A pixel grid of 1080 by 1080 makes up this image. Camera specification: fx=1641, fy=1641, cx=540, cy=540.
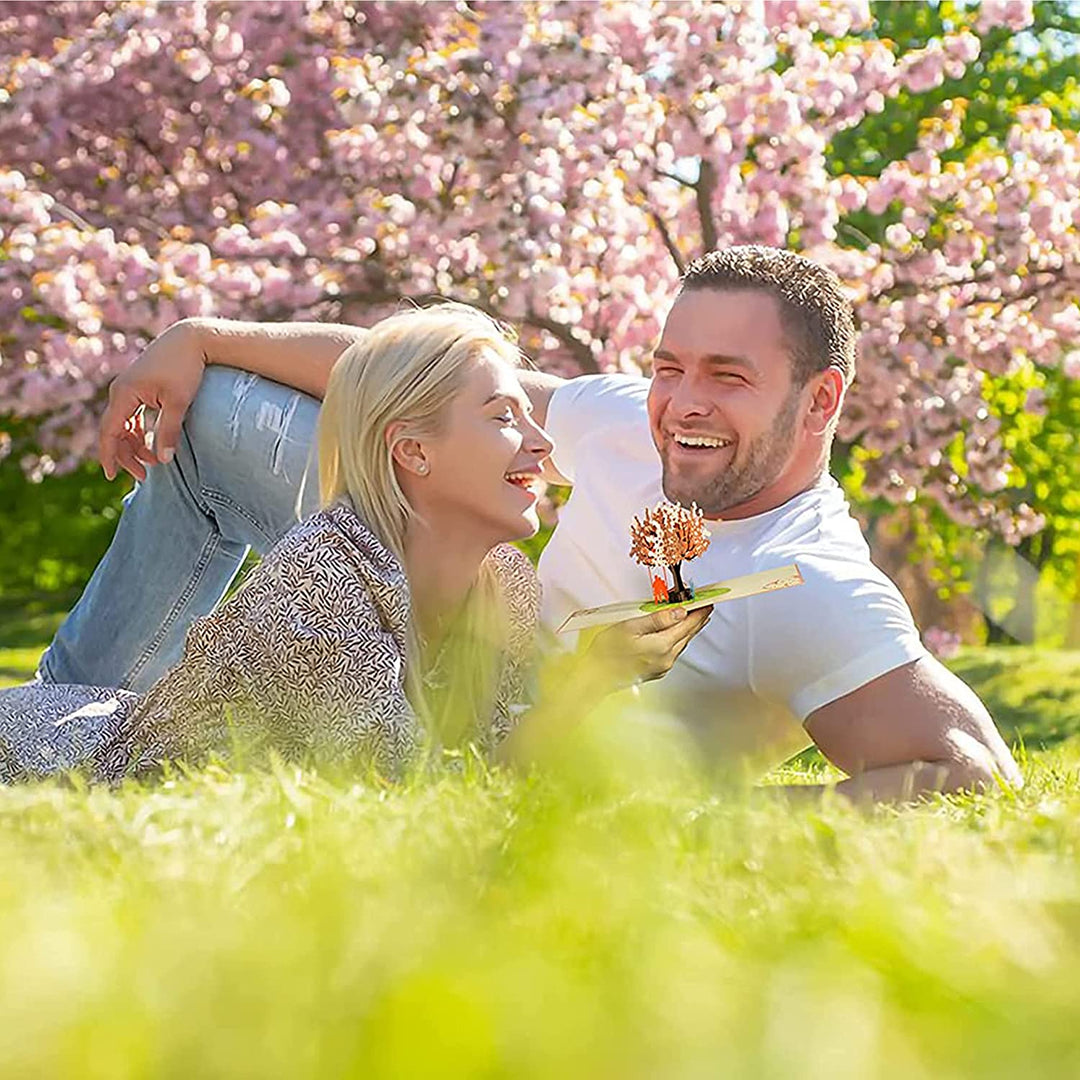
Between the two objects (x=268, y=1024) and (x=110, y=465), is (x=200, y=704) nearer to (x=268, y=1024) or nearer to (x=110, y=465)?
(x=110, y=465)

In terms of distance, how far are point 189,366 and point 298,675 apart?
141 centimetres

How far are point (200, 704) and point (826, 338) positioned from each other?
165cm

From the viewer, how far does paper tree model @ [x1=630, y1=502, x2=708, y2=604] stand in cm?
309

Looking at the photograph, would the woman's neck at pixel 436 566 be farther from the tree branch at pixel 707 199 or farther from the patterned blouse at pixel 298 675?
the tree branch at pixel 707 199

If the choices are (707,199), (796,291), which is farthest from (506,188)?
(796,291)

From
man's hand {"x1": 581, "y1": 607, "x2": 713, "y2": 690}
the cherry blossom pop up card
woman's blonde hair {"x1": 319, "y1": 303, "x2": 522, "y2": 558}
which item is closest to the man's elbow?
the cherry blossom pop up card

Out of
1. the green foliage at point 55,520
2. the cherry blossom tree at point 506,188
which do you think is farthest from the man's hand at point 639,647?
the green foliage at point 55,520

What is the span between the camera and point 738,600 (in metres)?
3.43

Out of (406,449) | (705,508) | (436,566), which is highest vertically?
(406,449)

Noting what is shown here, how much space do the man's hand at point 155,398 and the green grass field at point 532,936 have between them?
2.16m

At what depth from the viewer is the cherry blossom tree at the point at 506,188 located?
32.4ft

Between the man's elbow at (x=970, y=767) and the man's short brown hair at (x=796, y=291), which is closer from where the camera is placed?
the man's elbow at (x=970, y=767)

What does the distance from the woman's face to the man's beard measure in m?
0.33

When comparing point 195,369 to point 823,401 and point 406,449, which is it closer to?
point 406,449
